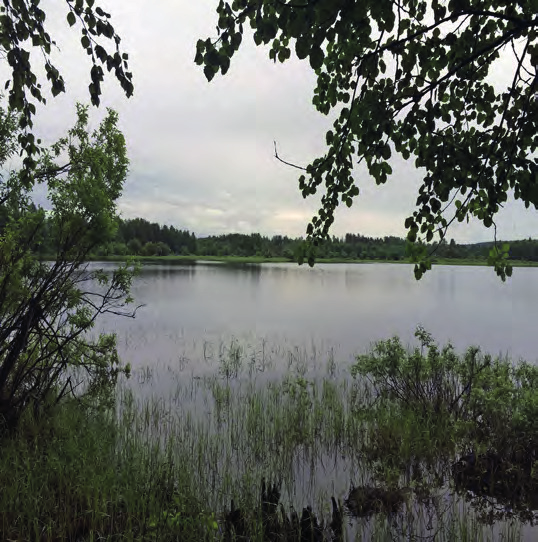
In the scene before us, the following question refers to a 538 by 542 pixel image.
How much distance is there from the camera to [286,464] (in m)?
7.59

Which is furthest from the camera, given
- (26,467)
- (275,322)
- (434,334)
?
(275,322)

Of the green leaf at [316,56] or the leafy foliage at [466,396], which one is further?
the leafy foliage at [466,396]

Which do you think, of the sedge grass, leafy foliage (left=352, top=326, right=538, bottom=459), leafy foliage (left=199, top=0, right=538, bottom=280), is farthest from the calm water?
leafy foliage (left=199, top=0, right=538, bottom=280)

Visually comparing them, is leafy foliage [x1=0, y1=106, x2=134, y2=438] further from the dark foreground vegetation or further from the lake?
the lake

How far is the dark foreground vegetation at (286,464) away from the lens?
5.18 metres

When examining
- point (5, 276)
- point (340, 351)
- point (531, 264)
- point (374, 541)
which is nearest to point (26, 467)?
point (5, 276)

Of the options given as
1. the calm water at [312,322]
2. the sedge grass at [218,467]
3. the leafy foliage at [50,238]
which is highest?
the leafy foliage at [50,238]

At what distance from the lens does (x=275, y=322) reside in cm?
2761

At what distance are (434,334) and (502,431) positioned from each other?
1831 cm

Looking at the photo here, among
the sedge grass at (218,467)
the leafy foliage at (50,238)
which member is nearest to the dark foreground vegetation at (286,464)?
the sedge grass at (218,467)

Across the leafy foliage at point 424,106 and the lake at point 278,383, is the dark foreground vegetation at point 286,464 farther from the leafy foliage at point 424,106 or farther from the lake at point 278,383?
the leafy foliage at point 424,106

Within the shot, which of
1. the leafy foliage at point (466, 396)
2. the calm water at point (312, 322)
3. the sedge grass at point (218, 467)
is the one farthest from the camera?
the calm water at point (312, 322)

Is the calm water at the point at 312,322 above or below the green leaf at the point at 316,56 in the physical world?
below

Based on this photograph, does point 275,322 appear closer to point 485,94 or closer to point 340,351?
point 340,351
